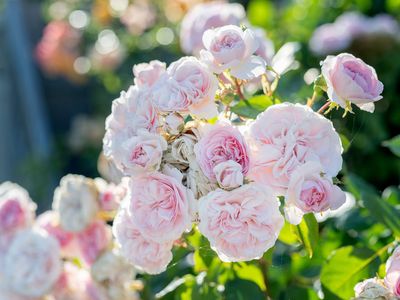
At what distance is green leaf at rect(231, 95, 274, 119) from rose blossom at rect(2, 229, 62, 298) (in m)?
0.42

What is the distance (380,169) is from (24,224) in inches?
51.2

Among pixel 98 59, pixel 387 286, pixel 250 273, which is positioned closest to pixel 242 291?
pixel 250 273

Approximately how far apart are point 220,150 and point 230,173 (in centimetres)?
3

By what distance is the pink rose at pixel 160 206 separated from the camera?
718mm

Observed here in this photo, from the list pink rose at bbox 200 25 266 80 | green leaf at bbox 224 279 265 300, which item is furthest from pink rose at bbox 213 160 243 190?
green leaf at bbox 224 279 265 300

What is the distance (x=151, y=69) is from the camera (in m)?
0.81

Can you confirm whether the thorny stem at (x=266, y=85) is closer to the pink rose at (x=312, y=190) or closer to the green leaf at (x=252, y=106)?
the green leaf at (x=252, y=106)

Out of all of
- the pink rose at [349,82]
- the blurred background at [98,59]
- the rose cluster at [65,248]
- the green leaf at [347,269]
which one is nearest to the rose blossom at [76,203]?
the rose cluster at [65,248]

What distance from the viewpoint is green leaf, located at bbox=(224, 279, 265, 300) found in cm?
88

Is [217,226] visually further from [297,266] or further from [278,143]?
[297,266]

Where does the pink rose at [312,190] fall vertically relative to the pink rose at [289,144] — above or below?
below

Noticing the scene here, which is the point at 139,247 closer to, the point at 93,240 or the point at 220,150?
the point at 220,150

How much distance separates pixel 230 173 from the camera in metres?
0.69

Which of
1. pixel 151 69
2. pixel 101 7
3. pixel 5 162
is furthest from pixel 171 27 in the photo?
pixel 151 69
